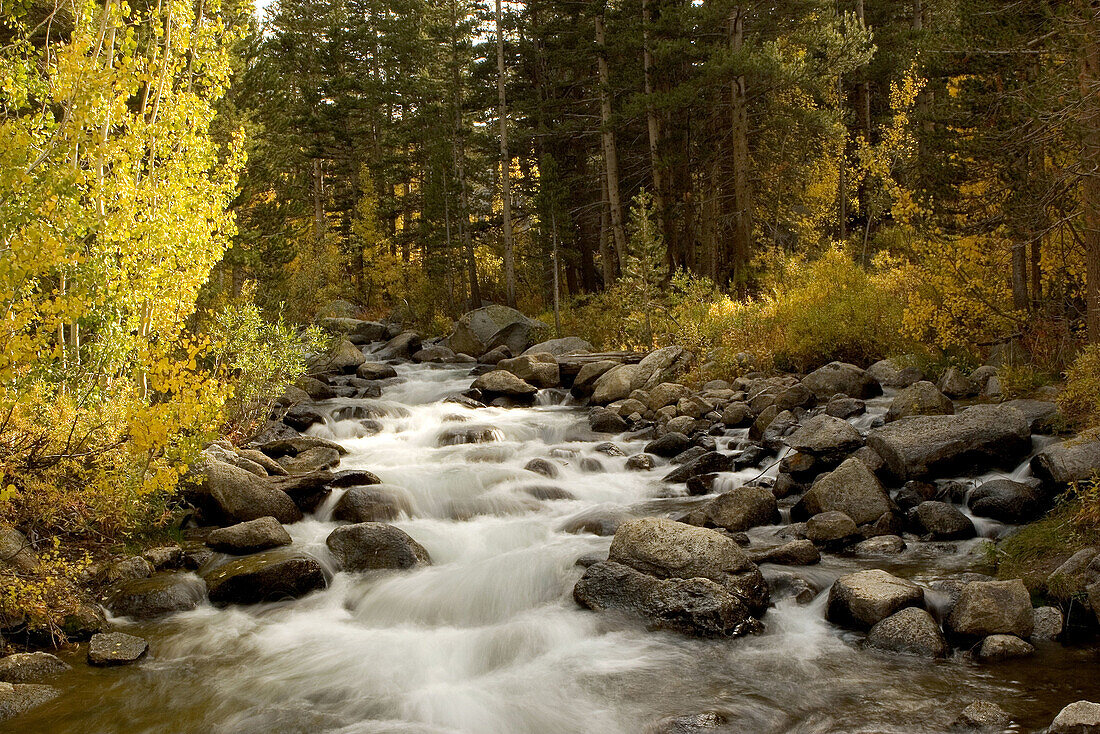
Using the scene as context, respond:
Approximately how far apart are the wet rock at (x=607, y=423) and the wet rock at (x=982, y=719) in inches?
380

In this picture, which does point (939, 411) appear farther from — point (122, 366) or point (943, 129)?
point (122, 366)

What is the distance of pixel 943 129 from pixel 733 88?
11.4m

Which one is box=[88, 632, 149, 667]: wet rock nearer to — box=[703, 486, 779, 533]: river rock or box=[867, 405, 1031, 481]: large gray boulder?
box=[703, 486, 779, 533]: river rock

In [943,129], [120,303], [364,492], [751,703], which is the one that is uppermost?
[943,129]

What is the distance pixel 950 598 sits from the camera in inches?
259

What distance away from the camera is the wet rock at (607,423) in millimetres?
14616

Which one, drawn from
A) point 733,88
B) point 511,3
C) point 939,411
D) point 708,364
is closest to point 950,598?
point 939,411

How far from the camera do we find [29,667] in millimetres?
6082

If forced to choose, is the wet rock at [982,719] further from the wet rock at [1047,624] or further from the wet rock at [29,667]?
the wet rock at [29,667]

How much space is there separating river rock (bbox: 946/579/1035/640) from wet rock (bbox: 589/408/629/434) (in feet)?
28.3

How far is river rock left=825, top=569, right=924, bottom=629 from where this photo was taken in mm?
6465

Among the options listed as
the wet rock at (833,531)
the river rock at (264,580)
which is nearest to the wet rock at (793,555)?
the wet rock at (833,531)

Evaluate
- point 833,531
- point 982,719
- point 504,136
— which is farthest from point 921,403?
point 504,136

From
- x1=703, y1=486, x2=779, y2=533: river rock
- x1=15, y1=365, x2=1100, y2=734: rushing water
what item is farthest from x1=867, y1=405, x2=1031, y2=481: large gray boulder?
x1=703, y1=486, x2=779, y2=533: river rock
